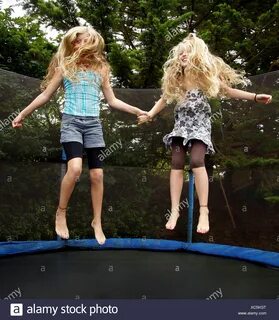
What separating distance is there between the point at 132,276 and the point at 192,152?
0.80 m

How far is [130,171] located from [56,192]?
535 mm

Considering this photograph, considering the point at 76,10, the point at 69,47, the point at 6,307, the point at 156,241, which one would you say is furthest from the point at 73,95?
the point at 76,10

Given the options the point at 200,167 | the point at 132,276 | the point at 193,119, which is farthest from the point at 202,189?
the point at 132,276

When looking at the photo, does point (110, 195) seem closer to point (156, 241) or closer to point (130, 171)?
point (130, 171)

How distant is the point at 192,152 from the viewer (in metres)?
2.04

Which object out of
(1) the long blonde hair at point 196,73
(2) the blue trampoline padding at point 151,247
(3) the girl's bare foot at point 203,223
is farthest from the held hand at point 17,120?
(2) the blue trampoline padding at point 151,247

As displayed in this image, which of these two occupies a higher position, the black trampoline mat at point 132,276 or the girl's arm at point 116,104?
the girl's arm at point 116,104

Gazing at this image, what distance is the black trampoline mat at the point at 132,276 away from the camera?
2.13 metres

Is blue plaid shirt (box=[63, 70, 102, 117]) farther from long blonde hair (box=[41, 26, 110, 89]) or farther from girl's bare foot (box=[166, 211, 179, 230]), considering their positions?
girl's bare foot (box=[166, 211, 179, 230])

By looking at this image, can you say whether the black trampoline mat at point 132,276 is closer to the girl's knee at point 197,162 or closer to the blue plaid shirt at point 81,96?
the girl's knee at point 197,162

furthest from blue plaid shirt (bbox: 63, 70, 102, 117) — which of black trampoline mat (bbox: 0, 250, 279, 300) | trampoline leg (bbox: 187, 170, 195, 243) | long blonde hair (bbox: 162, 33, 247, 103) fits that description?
trampoline leg (bbox: 187, 170, 195, 243)

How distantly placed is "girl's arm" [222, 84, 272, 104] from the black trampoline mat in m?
0.85

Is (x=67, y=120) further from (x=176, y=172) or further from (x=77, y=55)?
(x=176, y=172)

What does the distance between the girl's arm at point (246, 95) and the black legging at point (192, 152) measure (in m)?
0.28
